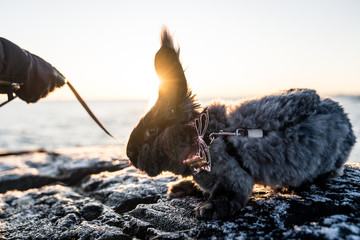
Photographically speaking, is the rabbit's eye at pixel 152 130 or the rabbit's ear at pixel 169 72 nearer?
the rabbit's ear at pixel 169 72

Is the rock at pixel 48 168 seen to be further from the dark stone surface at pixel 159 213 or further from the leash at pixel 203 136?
the leash at pixel 203 136

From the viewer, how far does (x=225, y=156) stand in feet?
9.31

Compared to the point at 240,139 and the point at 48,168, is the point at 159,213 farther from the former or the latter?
the point at 48,168

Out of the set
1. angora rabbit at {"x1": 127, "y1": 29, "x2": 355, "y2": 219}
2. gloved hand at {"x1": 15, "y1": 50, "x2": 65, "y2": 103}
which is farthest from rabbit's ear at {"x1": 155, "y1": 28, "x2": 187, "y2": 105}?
gloved hand at {"x1": 15, "y1": 50, "x2": 65, "y2": 103}

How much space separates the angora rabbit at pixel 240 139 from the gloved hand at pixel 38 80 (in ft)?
5.56

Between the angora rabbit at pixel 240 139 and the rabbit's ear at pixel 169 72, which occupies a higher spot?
the rabbit's ear at pixel 169 72

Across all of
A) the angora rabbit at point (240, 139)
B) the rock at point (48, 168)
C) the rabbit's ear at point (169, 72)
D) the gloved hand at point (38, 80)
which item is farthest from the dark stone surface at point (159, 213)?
the gloved hand at point (38, 80)

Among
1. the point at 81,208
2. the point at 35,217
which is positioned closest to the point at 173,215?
the point at 81,208

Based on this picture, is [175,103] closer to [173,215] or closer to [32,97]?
[173,215]

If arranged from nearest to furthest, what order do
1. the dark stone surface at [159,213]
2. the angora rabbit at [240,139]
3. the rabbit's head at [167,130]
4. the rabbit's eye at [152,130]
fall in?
the dark stone surface at [159,213]
the angora rabbit at [240,139]
the rabbit's head at [167,130]
the rabbit's eye at [152,130]

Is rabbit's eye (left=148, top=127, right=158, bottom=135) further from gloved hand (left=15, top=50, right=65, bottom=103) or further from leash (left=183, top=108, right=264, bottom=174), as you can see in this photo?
gloved hand (left=15, top=50, right=65, bottom=103)

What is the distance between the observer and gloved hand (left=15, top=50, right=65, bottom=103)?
3429mm

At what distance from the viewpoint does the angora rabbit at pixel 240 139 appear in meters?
2.68

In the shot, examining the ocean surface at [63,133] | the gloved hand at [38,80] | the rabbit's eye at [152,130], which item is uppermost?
the gloved hand at [38,80]
